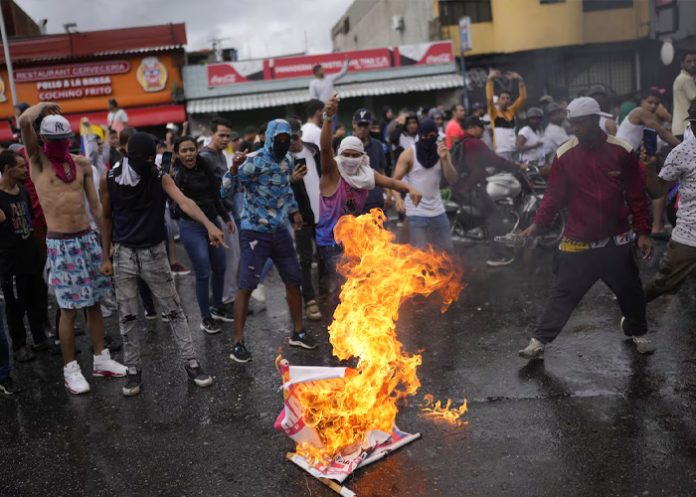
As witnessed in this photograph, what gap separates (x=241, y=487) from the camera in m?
3.88

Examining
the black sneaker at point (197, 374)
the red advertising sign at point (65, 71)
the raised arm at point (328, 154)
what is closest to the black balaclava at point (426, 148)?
the raised arm at point (328, 154)

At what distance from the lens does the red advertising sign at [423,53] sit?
25250 mm

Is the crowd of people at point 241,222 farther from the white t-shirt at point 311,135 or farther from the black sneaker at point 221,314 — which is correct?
the white t-shirt at point 311,135

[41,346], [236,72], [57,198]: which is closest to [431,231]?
[57,198]

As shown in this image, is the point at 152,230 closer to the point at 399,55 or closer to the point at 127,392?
the point at 127,392

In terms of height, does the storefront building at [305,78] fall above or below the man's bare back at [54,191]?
above

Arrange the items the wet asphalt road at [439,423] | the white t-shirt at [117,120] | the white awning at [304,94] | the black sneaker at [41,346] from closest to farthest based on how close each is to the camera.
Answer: the wet asphalt road at [439,423], the black sneaker at [41,346], the white t-shirt at [117,120], the white awning at [304,94]

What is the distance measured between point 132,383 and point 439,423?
8.64 feet

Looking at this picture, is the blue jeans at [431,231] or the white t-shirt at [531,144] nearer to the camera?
the blue jeans at [431,231]

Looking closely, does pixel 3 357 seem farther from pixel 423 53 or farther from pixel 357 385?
pixel 423 53

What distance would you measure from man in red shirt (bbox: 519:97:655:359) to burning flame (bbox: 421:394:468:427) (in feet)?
3.35

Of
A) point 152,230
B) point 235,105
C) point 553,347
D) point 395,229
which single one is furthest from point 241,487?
point 235,105

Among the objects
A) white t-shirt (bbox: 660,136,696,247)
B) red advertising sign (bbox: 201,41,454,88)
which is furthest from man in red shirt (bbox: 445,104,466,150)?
red advertising sign (bbox: 201,41,454,88)

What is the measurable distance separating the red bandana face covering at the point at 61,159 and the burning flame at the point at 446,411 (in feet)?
11.5
